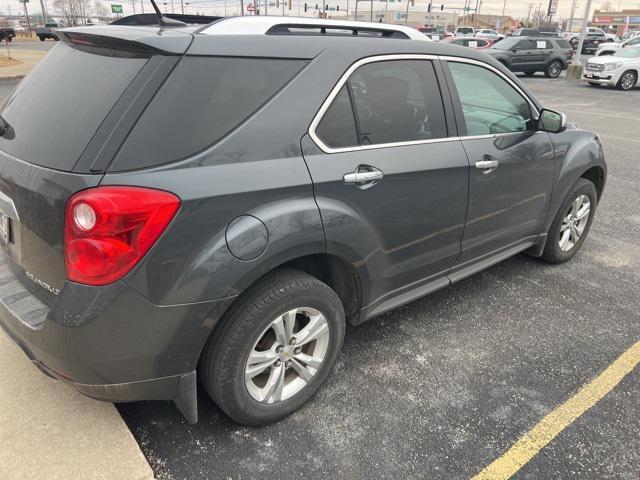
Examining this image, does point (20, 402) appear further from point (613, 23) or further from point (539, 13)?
point (539, 13)

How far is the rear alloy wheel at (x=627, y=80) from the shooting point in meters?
18.1

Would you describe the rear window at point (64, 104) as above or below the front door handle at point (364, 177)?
above

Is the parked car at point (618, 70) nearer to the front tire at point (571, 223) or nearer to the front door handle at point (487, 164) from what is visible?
the front tire at point (571, 223)

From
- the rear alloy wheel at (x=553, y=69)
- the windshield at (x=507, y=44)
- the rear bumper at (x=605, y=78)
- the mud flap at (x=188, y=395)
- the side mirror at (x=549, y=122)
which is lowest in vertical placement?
the rear alloy wheel at (x=553, y=69)

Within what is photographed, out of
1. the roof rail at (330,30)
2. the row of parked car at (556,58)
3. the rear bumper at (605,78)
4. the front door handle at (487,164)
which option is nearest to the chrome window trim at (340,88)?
the front door handle at (487,164)

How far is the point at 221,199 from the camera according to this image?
1954 mm

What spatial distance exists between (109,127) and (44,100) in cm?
56

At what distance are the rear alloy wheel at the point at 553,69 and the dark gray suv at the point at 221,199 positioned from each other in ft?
73.5

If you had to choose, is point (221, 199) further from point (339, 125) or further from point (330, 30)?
point (330, 30)

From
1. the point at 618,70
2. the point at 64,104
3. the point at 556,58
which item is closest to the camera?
the point at 64,104

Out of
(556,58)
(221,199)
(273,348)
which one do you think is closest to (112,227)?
(221,199)

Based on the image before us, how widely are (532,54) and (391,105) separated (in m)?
22.0

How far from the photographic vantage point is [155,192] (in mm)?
1844

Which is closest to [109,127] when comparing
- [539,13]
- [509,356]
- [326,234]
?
[326,234]
